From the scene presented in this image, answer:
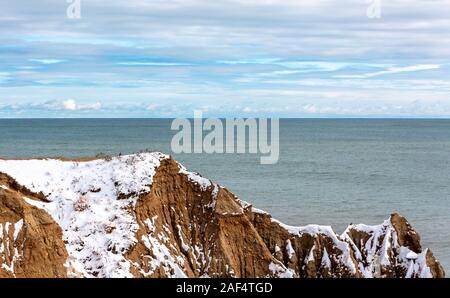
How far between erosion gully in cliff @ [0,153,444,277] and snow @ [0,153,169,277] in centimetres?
6

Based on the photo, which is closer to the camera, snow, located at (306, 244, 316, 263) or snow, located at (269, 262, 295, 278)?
snow, located at (269, 262, 295, 278)

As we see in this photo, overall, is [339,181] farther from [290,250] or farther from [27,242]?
[27,242]

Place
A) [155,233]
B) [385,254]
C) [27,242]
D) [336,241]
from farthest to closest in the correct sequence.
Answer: [385,254] < [336,241] < [155,233] < [27,242]

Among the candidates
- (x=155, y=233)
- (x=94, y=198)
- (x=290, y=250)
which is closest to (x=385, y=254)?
(x=290, y=250)

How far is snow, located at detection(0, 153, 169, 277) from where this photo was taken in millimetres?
37812

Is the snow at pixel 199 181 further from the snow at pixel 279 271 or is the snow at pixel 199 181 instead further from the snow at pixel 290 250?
the snow at pixel 290 250

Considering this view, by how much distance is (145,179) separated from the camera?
4209cm

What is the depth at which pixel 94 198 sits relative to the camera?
136 feet

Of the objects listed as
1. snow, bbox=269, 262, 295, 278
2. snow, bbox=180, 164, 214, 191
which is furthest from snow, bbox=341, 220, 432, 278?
snow, bbox=180, 164, 214, 191

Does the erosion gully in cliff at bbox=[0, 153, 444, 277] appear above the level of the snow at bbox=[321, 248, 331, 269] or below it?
above

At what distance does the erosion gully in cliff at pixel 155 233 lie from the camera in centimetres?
3631

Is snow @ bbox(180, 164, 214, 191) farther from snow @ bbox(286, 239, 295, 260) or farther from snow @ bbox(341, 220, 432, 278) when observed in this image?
snow @ bbox(341, 220, 432, 278)

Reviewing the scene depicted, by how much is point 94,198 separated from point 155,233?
4.19 metres
